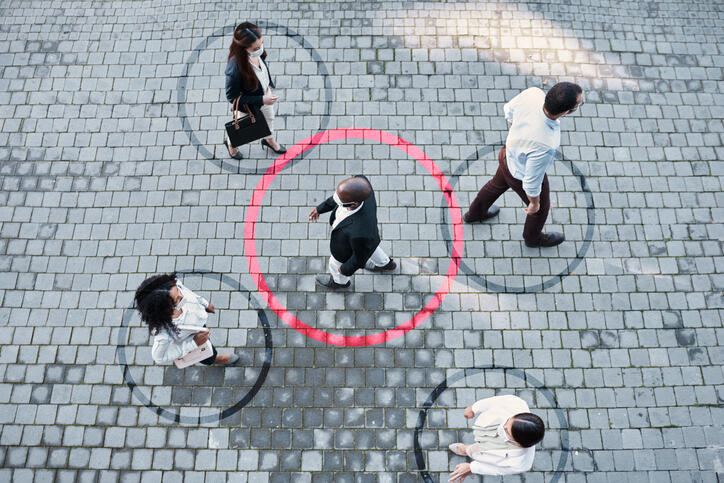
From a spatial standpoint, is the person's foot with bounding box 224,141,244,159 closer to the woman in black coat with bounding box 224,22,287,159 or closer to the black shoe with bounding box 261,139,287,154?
the black shoe with bounding box 261,139,287,154

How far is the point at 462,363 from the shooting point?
660 centimetres

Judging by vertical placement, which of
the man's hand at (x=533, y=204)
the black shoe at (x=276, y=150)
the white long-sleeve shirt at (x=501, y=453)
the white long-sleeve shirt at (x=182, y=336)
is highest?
the black shoe at (x=276, y=150)

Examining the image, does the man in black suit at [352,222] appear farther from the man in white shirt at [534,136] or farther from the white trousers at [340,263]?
the man in white shirt at [534,136]

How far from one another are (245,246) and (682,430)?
229 inches

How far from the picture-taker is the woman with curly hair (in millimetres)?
4816

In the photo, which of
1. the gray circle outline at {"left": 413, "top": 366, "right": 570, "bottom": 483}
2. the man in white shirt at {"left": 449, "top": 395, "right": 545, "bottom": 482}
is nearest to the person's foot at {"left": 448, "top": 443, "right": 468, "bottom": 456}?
the gray circle outline at {"left": 413, "top": 366, "right": 570, "bottom": 483}

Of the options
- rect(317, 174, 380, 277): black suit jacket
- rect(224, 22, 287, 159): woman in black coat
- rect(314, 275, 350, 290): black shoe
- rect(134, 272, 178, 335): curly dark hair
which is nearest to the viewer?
rect(134, 272, 178, 335): curly dark hair

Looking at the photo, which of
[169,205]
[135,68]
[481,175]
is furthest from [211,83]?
[481,175]

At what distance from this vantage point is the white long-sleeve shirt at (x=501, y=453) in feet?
15.8

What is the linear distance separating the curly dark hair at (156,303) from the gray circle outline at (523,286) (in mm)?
3703

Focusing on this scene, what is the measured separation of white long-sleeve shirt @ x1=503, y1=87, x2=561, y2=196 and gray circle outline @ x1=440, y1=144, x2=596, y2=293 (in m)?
1.60

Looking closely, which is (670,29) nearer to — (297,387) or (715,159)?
(715,159)

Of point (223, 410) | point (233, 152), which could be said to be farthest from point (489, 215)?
point (223, 410)

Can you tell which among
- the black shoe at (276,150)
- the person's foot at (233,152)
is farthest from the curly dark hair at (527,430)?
the person's foot at (233,152)
